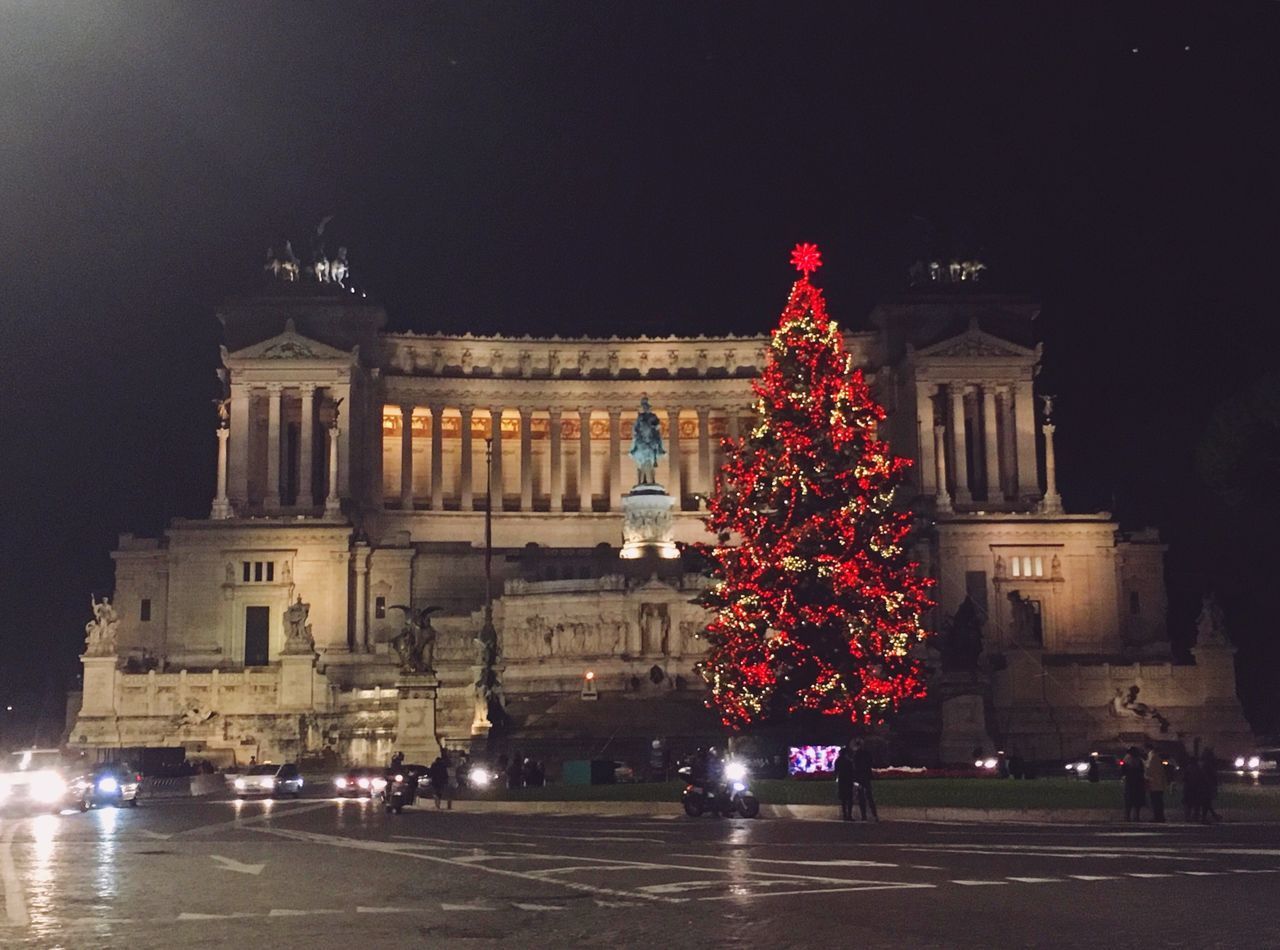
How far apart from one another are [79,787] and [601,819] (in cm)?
1887

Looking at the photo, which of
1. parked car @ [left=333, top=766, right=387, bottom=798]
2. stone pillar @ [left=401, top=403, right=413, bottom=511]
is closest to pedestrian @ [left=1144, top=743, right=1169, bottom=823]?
parked car @ [left=333, top=766, right=387, bottom=798]

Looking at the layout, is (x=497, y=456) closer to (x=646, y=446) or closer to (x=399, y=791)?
(x=646, y=446)

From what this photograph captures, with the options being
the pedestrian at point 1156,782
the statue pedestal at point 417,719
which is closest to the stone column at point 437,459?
the statue pedestal at point 417,719

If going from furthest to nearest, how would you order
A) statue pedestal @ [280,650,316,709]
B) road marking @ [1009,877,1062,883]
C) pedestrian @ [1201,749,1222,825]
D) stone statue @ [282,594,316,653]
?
stone statue @ [282,594,316,653]
statue pedestal @ [280,650,316,709]
pedestrian @ [1201,749,1222,825]
road marking @ [1009,877,1062,883]

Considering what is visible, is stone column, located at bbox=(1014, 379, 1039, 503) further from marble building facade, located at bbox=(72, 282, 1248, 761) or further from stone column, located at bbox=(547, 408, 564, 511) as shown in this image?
stone column, located at bbox=(547, 408, 564, 511)

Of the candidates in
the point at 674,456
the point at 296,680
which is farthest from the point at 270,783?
the point at 674,456

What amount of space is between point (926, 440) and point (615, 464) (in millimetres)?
21254

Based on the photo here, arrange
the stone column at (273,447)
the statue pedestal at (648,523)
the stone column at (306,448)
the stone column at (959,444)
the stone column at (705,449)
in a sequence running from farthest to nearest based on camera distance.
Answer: the stone column at (705,449) < the stone column at (959,444) < the stone column at (273,447) < the stone column at (306,448) < the statue pedestal at (648,523)

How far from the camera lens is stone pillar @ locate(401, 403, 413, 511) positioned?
109 meters

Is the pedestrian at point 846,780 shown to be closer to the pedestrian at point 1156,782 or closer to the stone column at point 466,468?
the pedestrian at point 1156,782

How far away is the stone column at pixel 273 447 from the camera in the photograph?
10138 cm

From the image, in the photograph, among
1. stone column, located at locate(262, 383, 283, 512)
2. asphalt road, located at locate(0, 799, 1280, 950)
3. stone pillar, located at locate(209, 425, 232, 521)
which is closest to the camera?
asphalt road, located at locate(0, 799, 1280, 950)

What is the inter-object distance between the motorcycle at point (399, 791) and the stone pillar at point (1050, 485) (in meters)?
59.9

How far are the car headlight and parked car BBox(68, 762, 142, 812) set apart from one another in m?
0.51
